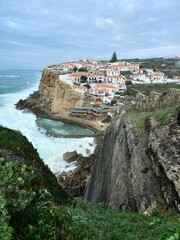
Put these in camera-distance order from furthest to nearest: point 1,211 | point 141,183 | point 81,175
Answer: point 81,175 → point 141,183 → point 1,211

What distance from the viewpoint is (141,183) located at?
10102 millimetres

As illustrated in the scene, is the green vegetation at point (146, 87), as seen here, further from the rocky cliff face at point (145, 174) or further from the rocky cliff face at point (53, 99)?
the rocky cliff face at point (145, 174)

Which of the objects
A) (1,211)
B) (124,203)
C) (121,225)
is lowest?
(124,203)

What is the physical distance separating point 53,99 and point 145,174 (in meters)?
50.0

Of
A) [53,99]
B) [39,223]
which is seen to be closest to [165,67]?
[53,99]

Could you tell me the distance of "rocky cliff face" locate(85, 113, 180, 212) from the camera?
29.6ft

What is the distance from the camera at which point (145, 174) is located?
412 inches

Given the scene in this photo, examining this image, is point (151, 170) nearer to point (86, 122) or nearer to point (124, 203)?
point (124, 203)

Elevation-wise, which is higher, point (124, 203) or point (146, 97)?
point (146, 97)

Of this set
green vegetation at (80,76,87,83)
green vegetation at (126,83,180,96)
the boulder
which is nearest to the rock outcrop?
the boulder

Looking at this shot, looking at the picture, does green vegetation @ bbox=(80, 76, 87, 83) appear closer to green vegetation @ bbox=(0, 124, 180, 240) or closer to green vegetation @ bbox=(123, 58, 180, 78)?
green vegetation @ bbox=(123, 58, 180, 78)

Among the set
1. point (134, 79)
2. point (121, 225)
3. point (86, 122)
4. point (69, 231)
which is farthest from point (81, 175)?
point (134, 79)

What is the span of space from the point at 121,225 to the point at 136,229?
0.42 m

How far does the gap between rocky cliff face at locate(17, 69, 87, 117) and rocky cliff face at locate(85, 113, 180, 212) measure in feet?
130
